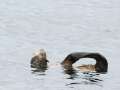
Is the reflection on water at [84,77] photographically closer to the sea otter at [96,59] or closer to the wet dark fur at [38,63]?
the sea otter at [96,59]

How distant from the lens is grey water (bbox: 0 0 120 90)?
3259 centimetres

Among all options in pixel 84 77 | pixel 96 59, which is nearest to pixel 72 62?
pixel 96 59

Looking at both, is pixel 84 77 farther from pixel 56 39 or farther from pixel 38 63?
pixel 56 39

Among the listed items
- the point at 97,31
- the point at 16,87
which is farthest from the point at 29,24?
the point at 16,87

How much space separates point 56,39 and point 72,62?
28.8 feet

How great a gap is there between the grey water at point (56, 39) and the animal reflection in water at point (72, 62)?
238mm

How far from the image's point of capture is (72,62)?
34.8 metres

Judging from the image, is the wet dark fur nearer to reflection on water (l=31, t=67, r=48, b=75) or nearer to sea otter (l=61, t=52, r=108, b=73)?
reflection on water (l=31, t=67, r=48, b=75)

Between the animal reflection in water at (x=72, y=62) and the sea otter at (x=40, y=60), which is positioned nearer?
the animal reflection in water at (x=72, y=62)

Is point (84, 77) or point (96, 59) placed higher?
point (96, 59)

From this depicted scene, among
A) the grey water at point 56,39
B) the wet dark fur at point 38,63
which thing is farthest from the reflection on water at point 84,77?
the wet dark fur at point 38,63

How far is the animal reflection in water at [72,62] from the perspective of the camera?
34344 mm

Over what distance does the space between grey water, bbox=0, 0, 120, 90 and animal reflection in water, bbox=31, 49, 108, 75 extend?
0.24m

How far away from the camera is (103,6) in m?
59.1
